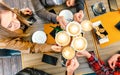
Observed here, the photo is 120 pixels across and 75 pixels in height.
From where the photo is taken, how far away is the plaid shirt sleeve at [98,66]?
5.28 feet

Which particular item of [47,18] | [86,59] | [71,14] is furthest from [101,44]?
[47,18]

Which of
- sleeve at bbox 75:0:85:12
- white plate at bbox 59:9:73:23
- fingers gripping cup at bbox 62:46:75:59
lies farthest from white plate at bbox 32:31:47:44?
fingers gripping cup at bbox 62:46:75:59

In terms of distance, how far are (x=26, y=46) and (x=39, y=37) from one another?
0.14m

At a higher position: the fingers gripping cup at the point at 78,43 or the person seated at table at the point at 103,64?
the fingers gripping cup at the point at 78,43

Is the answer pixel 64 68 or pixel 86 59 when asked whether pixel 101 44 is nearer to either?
pixel 86 59

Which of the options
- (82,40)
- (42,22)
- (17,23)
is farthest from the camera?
(42,22)

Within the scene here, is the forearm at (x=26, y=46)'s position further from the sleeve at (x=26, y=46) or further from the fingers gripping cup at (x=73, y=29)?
the fingers gripping cup at (x=73, y=29)

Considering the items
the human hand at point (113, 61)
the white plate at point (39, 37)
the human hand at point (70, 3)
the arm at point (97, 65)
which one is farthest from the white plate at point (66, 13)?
the human hand at point (113, 61)

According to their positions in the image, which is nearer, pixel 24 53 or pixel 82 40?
pixel 82 40

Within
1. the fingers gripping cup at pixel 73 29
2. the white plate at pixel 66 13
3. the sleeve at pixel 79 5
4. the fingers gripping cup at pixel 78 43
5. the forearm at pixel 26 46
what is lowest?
the forearm at pixel 26 46

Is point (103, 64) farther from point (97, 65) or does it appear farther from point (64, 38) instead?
point (64, 38)

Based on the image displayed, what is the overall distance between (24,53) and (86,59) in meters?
0.50

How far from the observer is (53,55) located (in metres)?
1.71

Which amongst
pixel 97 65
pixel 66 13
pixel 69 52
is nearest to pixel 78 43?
pixel 69 52
